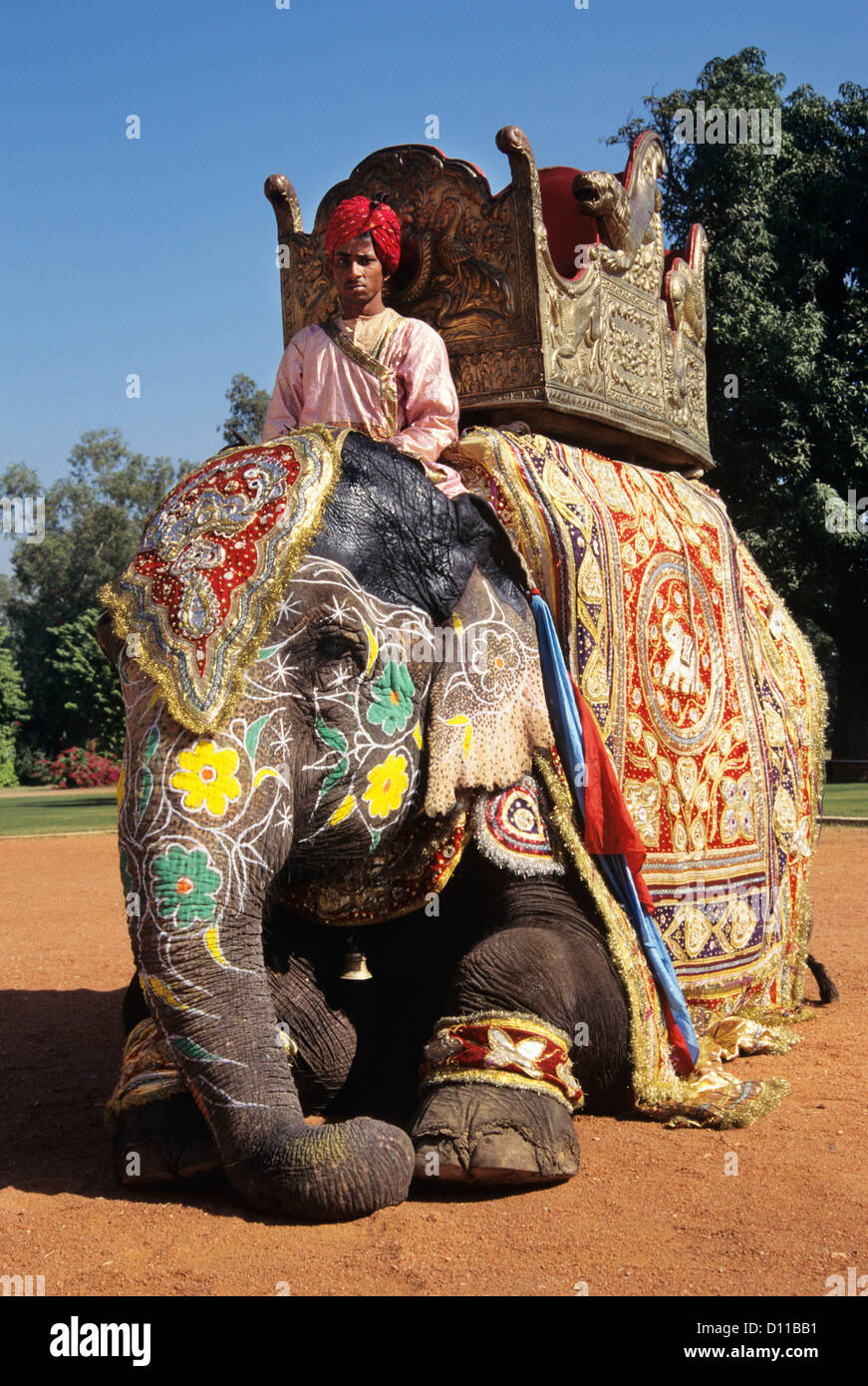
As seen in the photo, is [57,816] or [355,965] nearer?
[355,965]

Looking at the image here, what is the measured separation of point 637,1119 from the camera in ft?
13.1

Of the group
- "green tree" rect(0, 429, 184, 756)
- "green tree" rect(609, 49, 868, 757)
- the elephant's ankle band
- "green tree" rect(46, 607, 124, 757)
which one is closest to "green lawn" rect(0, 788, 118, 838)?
"green tree" rect(46, 607, 124, 757)

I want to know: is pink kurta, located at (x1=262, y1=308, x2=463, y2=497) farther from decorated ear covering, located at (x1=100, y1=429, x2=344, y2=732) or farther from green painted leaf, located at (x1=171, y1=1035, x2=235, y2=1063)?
green painted leaf, located at (x1=171, y1=1035, x2=235, y2=1063)

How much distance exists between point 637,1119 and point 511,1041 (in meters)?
0.79

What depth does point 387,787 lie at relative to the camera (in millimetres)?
3430

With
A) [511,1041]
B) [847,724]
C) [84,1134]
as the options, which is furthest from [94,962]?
[847,724]

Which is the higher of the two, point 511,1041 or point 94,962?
point 511,1041

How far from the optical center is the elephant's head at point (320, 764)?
9.59ft

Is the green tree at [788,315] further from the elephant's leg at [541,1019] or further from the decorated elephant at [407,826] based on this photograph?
the elephant's leg at [541,1019]

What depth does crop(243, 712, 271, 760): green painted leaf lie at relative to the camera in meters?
3.08

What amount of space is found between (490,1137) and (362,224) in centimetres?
284

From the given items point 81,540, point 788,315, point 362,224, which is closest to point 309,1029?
point 362,224

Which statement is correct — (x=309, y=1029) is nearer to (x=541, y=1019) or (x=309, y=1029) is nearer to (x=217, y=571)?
(x=541, y=1019)
